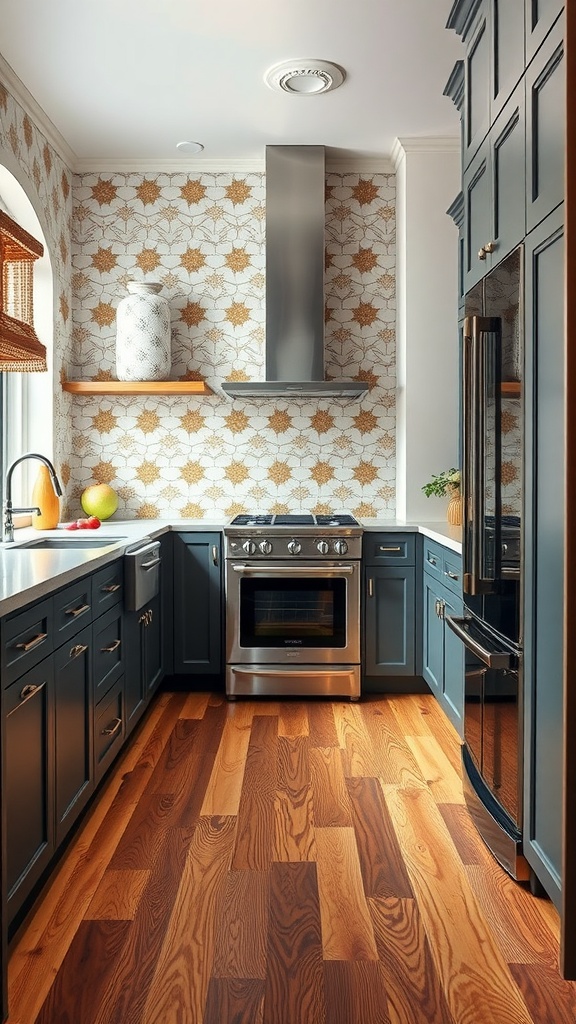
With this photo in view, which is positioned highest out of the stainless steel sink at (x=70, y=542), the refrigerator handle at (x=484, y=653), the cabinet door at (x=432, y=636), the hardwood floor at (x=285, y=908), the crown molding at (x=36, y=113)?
the crown molding at (x=36, y=113)

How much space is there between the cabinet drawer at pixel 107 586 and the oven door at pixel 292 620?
1042 millimetres

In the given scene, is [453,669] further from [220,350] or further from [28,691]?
[220,350]

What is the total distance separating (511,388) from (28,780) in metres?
1.57

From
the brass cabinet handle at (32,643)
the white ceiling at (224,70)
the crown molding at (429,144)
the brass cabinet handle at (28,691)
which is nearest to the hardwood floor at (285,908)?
the brass cabinet handle at (28,691)

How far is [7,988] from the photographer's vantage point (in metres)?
1.62

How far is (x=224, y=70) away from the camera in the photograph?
11.1 ft

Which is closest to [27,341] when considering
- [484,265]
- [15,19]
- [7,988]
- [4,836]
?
[15,19]

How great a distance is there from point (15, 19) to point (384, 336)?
7.70 feet

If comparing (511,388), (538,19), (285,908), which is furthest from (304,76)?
(285,908)

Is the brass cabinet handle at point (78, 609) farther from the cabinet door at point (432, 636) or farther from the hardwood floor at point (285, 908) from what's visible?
the cabinet door at point (432, 636)

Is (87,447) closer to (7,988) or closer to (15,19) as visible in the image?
(15,19)

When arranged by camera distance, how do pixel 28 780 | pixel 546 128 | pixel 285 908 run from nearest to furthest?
1. pixel 546 128
2. pixel 28 780
3. pixel 285 908

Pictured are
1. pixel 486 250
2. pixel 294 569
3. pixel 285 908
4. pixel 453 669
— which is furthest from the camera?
pixel 294 569

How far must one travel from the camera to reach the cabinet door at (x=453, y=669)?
121 inches
